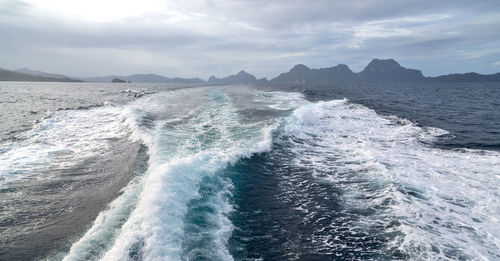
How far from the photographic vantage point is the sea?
18.1ft

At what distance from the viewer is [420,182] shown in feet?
28.5

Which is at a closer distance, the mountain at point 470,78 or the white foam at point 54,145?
the white foam at point 54,145

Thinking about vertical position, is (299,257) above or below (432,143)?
below

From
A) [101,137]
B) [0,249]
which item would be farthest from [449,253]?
[101,137]

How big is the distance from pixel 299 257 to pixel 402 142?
11.1 meters

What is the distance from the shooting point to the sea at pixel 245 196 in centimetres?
553

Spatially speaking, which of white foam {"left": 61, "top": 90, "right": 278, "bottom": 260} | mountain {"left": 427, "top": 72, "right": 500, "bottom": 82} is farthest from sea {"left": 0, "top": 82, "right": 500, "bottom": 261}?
mountain {"left": 427, "top": 72, "right": 500, "bottom": 82}

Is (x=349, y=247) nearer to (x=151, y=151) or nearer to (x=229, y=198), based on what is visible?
(x=229, y=198)

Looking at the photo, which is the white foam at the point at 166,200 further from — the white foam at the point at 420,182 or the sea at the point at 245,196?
the white foam at the point at 420,182

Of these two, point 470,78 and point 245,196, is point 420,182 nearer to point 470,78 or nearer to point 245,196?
point 245,196

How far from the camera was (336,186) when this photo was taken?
29.0 ft

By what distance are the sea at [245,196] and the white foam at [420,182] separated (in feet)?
0.14

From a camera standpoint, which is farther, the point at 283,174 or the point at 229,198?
the point at 283,174

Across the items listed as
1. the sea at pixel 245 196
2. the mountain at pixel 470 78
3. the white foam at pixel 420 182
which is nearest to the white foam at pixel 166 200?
the sea at pixel 245 196
